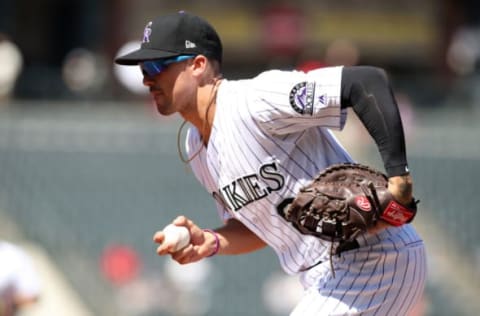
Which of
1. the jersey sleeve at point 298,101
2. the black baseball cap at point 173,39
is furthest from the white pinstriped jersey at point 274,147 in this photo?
the black baseball cap at point 173,39

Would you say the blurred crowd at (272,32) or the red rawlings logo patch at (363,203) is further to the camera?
the blurred crowd at (272,32)

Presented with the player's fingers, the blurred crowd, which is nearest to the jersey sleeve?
the player's fingers

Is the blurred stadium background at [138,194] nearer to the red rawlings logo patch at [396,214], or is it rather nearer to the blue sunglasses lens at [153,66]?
the blue sunglasses lens at [153,66]

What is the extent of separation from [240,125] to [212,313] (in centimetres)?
771

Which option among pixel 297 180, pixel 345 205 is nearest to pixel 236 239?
pixel 297 180

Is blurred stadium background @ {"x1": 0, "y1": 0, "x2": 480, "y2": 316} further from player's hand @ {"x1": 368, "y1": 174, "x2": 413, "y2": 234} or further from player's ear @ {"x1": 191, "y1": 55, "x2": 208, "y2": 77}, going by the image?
player's hand @ {"x1": 368, "y1": 174, "x2": 413, "y2": 234}

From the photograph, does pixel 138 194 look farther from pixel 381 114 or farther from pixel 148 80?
pixel 381 114

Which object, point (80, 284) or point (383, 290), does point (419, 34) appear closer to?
point (80, 284)

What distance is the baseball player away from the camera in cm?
408

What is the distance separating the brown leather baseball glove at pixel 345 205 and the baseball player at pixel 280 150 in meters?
0.09

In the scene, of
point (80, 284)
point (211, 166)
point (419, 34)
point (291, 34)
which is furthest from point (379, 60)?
point (211, 166)

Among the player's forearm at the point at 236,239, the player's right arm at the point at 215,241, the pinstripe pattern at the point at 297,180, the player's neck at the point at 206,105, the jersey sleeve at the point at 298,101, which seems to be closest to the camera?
the jersey sleeve at the point at 298,101

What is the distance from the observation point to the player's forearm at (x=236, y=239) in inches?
180

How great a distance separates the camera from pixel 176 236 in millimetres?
4078
